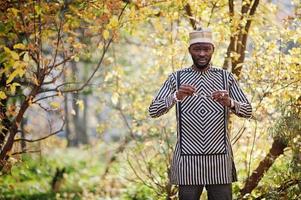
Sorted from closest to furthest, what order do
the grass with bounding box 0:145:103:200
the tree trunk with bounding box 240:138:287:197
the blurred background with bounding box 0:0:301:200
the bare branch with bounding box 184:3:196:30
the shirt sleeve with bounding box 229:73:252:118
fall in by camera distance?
the shirt sleeve with bounding box 229:73:252:118, the blurred background with bounding box 0:0:301:200, the tree trunk with bounding box 240:138:287:197, the bare branch with bounding box 184:3:196:30, the grass with bounding box 0:145:103:200

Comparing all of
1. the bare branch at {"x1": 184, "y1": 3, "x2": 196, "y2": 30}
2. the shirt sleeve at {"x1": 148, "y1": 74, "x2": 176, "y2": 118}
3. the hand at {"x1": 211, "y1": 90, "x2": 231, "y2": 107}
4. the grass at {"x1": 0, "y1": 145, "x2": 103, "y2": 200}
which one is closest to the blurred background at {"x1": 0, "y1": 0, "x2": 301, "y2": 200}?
the bare branch at {"x1": 184, "y1": 3, "x2": 196, "y2": 30}

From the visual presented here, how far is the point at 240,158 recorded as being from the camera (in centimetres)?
544

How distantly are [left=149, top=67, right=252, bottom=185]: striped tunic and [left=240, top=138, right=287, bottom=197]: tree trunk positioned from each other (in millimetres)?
1598

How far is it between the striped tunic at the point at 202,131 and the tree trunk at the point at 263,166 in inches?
62.9

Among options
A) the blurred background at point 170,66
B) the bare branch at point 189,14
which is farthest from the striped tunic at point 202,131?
the bare branch at point 189,14

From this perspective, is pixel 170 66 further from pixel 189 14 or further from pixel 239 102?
pixel 239 102

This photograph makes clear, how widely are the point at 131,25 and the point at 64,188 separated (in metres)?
5.28

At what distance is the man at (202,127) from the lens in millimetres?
3469

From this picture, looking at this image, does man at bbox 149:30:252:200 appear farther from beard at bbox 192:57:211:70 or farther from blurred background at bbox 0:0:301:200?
blurred background at bbox 0:0:301:200

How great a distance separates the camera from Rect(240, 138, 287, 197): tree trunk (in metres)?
5.01

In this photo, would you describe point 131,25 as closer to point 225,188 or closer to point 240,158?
point 240,158

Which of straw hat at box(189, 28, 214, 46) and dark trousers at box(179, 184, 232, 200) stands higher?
straw hat at box(189, 28, 214, 46)

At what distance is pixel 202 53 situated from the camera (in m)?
3.50

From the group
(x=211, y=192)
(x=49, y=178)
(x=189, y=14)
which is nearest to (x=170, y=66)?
(x=189, y=14)
